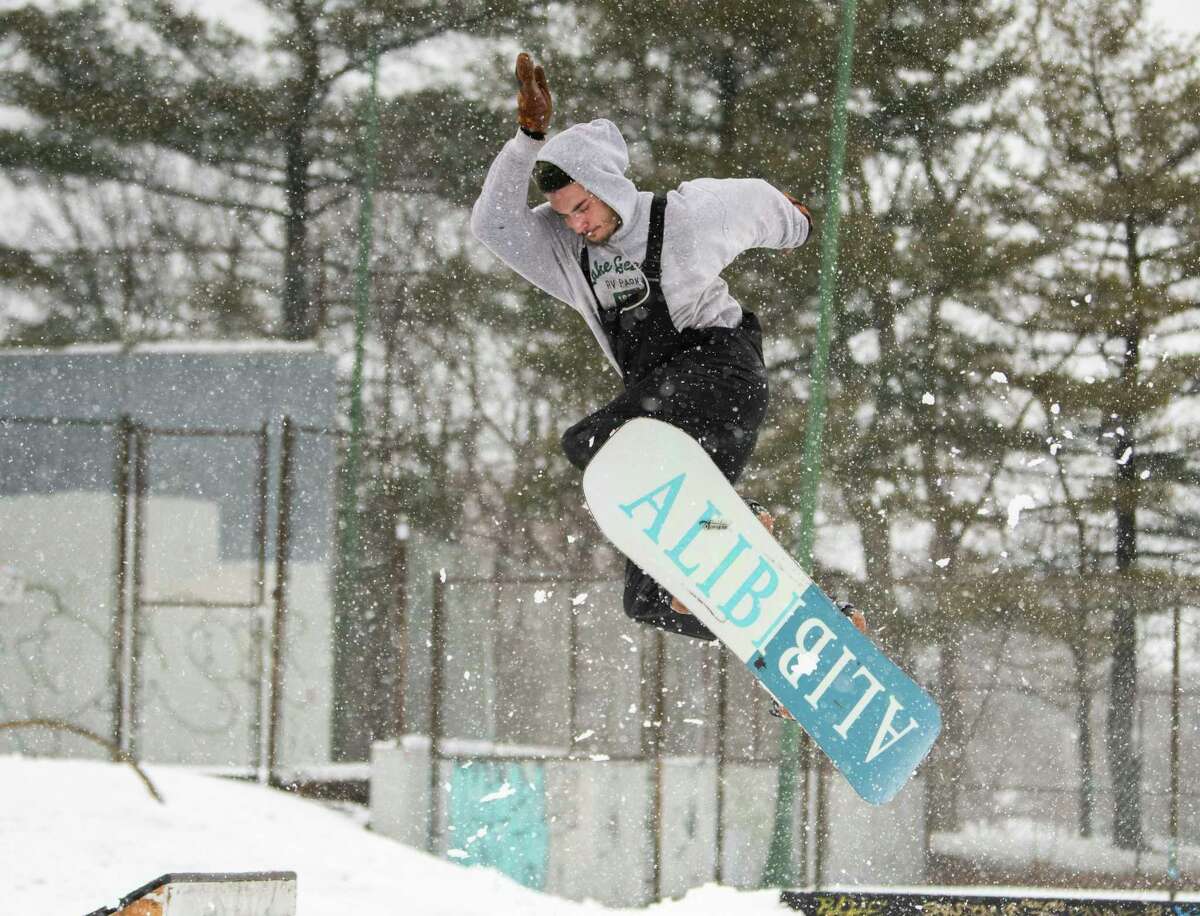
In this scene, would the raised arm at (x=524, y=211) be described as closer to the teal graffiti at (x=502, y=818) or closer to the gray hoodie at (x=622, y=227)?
the gray hoodie at (x=622, y=227)

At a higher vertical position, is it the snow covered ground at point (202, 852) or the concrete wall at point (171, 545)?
the concrete wall at point (171, 545)

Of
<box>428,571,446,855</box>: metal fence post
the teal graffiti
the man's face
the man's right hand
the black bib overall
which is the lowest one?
the teal graffiti

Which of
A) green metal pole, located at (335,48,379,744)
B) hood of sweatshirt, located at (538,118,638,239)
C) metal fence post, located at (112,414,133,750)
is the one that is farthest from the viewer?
green metal pole, located at (335,48,379,744)

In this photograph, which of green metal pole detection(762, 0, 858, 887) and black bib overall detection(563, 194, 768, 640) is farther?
green metal pole detection(762, 0, 858, 887)

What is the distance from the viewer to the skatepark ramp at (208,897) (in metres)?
1.67

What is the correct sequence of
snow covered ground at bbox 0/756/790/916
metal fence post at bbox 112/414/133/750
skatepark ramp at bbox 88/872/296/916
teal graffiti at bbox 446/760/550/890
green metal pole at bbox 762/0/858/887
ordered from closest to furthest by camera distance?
skatepark ramp at bbox 88/872/296/916
snow covered ground at bbox 0/756/790/916
green metal pole at bbox 762/0/858/887
metal fence post at bbox 112/414/133/750
teal graffiti at bbox 446/760/550/890

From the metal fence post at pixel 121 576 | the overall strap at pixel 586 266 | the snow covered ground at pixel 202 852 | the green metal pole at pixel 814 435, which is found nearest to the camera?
the overall strap at pixel 586 266

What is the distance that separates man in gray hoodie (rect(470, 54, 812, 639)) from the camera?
2.39m

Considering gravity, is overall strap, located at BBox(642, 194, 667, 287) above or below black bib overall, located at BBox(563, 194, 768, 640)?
above

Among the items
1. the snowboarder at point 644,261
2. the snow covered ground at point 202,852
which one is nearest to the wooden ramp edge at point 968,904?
the snow covered ground at point 202,852

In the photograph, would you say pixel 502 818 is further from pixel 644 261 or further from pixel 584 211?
pixel 584 211

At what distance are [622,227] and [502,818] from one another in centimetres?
513

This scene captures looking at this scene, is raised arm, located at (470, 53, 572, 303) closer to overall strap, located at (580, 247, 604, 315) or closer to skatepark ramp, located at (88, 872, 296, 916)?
overall strap, located at (580, 247, 604, 315)

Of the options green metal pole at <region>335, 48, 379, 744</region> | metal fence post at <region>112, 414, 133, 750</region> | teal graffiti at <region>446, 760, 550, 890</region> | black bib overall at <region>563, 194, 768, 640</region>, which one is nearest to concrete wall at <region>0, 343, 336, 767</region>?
Result: green metal pole at <region>335, 48, 379, 744</region>
